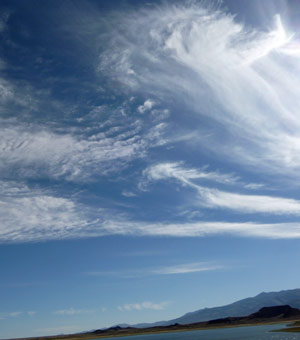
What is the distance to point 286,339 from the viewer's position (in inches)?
4311

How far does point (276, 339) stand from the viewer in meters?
114

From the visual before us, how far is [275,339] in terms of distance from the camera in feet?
374

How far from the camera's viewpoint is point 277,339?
375 ft

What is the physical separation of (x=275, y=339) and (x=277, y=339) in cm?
78

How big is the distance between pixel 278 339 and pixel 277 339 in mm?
519

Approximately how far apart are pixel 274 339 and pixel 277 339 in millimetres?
1146

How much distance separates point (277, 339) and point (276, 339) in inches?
14.6

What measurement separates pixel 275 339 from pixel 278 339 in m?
0.96

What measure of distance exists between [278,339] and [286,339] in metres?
4.99

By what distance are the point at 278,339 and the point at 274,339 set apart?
1.30m

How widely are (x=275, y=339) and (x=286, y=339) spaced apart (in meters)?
5.50

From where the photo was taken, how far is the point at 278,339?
114 meters
